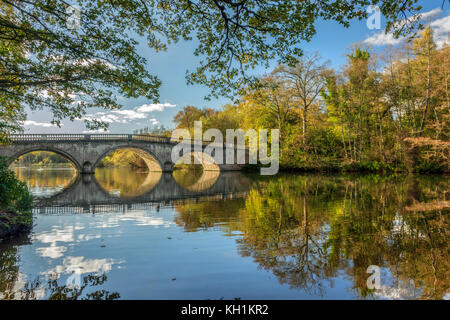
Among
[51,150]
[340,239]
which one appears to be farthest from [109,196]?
[51,150]

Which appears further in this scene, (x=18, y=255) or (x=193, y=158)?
(x=193, y=158)

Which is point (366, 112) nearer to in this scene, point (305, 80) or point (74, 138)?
point (305, 80)

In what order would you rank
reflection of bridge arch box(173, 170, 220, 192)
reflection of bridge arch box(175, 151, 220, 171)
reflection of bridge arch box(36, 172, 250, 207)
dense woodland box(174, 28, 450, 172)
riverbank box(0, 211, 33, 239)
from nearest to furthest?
riverbank box(0, 211, 33, 239) < reflection of bridge arch box(36, 172, 250, 207) < reflection of bridge arch box(173, 170, 220, 192) < dense woodland box(174, 28, 450, 172) < reflection of bridge arch box(175, 151, 220, 171)

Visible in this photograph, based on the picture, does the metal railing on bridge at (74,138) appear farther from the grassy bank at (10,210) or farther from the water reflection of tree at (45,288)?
the water reflection of tree at (45,288)

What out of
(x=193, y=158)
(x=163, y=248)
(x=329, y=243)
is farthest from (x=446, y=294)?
(x=193, y=158)

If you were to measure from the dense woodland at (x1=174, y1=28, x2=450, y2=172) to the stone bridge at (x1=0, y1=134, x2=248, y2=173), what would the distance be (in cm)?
863

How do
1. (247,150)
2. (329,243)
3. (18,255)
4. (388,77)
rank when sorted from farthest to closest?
(247,150), (388,77), (329,243), (18,255)

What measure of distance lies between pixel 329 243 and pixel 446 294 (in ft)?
5.80

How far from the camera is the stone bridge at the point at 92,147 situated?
23.1m

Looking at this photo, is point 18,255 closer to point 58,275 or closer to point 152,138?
point 58,275

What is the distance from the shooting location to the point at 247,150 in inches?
1324

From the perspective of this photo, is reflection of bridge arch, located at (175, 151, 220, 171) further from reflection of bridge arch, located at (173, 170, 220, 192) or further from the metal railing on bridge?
reflection of bridge arch, located at (173, 170, 220, 192)

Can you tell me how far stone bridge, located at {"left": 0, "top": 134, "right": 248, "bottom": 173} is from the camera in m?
23.1

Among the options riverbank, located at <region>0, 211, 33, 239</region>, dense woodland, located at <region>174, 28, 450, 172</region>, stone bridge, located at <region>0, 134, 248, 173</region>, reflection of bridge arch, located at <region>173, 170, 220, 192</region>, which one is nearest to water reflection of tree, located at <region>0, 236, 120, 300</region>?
riverbank, located at <region>0, 211, 33, 239</region>
